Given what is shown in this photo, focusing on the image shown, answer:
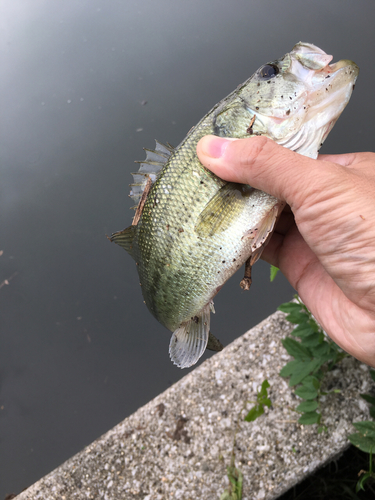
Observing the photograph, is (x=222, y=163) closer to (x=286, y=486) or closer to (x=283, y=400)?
(x=283, y=400)

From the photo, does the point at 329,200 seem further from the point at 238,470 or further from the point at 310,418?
the point at 238,470

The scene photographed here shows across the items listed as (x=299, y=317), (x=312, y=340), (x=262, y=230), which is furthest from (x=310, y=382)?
(x=262, y=230)

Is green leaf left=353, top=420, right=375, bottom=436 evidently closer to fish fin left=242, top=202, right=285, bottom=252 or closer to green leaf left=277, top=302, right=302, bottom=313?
green leaf left=277, top=302, right=302, bottom=313

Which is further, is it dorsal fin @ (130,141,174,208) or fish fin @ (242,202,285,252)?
dorsal fin @ (130,141,174,208)

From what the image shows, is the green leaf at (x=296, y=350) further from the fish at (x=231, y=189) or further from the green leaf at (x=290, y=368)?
the fish at (x=231, y=189)

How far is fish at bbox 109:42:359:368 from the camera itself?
45.4 inches

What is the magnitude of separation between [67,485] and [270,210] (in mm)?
1622

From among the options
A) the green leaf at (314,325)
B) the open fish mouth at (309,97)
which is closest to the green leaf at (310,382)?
the green leaf at (314,325)

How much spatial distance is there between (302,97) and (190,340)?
88cm

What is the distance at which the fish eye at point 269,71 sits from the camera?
1188 mm

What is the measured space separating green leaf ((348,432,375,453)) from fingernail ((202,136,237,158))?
1153 millimetres

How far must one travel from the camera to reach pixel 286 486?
1.66 m

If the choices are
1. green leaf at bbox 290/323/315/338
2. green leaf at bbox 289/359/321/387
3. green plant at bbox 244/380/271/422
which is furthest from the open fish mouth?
green plant at bbox 244/380/271/422

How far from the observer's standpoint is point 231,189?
1197mm
